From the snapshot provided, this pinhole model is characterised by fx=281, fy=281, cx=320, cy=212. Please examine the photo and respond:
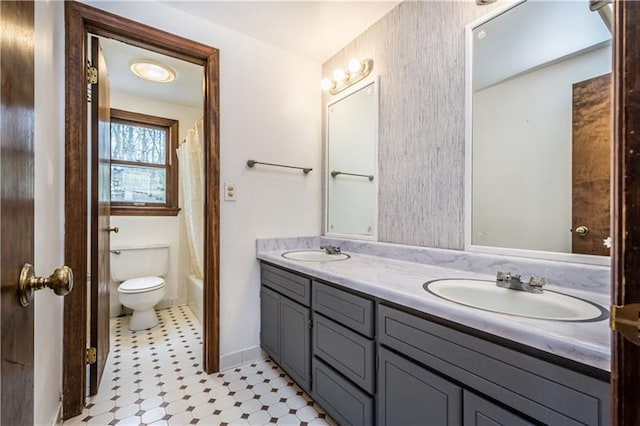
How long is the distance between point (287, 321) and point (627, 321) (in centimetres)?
153

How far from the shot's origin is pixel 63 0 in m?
1.42

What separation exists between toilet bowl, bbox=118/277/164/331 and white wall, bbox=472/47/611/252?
2.53m

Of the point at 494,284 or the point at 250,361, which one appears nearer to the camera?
the point at 494,284

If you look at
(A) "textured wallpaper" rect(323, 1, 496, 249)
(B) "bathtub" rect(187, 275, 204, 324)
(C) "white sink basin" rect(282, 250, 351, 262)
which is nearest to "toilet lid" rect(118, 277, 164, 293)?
(B) "bathtub" rect(187, 275, 204, 324)

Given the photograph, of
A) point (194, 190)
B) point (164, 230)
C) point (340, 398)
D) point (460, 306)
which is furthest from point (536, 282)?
point (164, 230)

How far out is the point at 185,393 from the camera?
64.1 inches

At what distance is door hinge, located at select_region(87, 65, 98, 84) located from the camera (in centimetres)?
158

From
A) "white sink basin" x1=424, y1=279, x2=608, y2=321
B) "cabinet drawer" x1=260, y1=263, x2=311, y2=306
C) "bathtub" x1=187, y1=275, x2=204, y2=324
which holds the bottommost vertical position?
"bathtub" x1=187, y1=275, x2=204, y2=324

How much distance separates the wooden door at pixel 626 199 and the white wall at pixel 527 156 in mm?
838

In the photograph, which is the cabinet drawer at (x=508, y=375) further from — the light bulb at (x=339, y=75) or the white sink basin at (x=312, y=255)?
the light bulb at (x=339, y=75)

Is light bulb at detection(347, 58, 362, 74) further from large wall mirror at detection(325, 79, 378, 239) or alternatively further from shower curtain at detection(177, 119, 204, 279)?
shower curtain at detection(177, 119, 204, 279)

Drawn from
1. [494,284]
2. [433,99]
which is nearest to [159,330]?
[494,284]

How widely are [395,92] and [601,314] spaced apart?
1.45 metres

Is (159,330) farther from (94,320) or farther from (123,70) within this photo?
(123,70)
